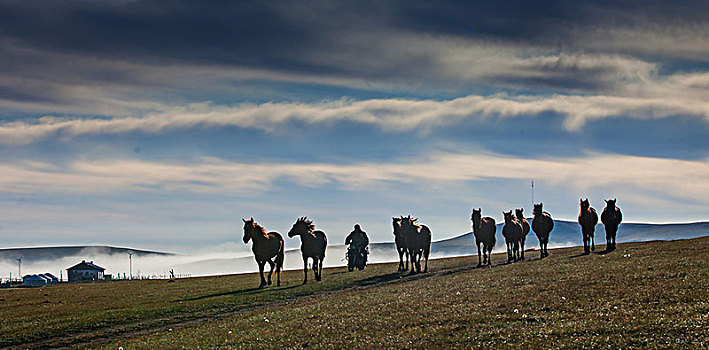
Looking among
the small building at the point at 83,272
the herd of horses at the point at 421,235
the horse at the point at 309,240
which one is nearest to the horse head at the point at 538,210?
the herd of horses at the point at 421,235

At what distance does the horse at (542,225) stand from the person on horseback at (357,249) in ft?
59.2

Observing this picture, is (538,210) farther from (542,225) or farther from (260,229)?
(260,229)

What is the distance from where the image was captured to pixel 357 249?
6294cm

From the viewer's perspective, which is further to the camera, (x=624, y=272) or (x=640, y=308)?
(x=624, y=272)

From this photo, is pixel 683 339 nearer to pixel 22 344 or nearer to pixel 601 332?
pixel 601 332

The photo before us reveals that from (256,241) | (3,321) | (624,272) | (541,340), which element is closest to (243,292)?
(256,241)

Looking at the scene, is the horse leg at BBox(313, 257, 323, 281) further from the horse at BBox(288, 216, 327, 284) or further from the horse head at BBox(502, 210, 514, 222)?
the horse head at BBox(502, 210, 514, 222)

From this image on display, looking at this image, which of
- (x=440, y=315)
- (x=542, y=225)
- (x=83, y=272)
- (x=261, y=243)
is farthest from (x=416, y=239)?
(x=83, y=272)

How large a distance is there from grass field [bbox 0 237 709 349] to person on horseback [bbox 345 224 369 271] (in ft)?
57.8

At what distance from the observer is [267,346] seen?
2247cm

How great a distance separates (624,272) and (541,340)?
16579 mm

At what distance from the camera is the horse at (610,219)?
52.8 metres

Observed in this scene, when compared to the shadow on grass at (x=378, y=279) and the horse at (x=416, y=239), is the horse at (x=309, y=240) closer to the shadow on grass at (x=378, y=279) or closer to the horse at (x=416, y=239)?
the shadow on grass at (x=378, y=279)

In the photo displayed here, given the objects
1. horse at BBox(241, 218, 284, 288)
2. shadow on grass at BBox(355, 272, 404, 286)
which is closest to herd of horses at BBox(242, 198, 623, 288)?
horse at BBox(241, 218, 284, 288)
